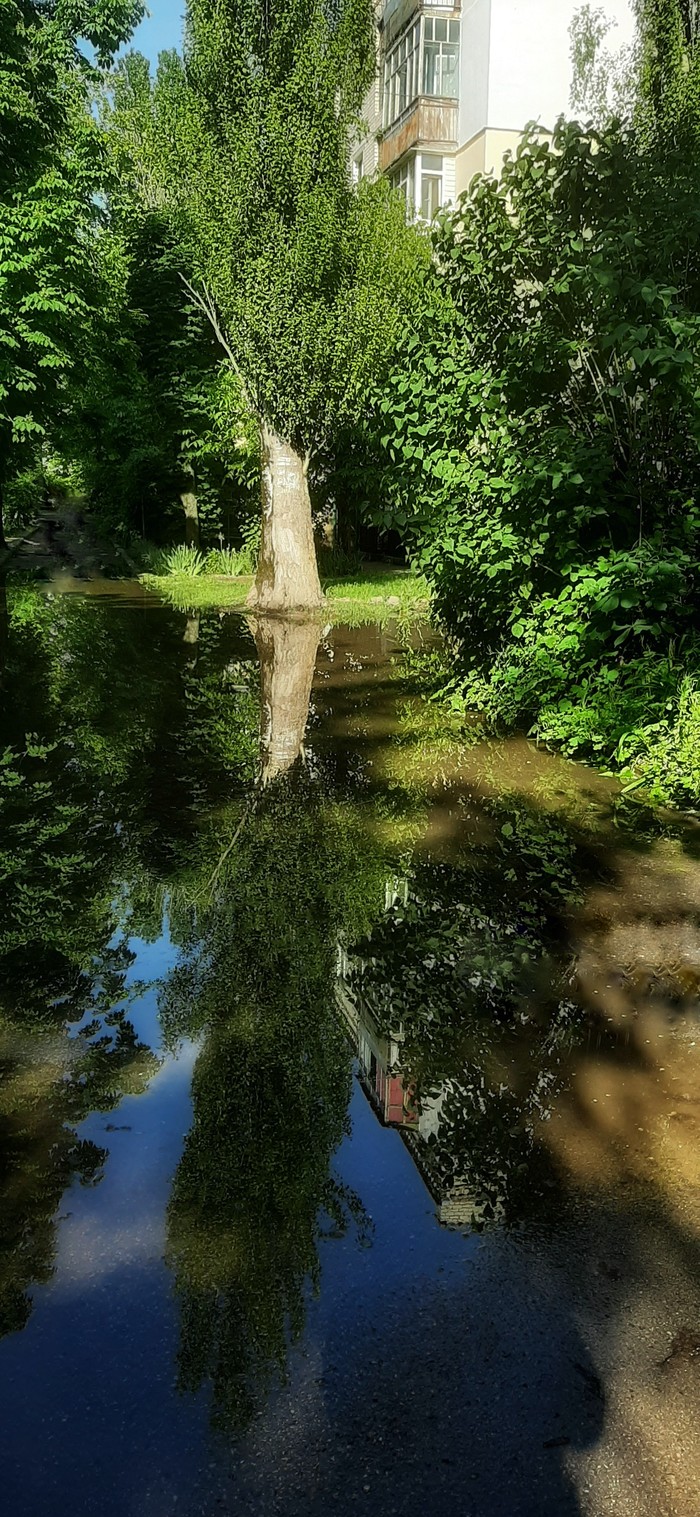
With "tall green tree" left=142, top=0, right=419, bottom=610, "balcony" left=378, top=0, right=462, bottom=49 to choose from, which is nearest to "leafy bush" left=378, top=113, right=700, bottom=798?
"tall green tree" left=142, top=0, right=419, bottom=610

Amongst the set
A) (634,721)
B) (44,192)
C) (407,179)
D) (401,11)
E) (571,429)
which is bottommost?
(634,721)

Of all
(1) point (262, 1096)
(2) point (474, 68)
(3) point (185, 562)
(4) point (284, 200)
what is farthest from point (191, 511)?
(1) point (262, 1096)

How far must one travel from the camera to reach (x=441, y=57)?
2908 centimetres

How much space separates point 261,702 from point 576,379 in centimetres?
447

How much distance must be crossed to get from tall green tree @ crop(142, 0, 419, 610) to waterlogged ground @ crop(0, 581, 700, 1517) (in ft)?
40.3

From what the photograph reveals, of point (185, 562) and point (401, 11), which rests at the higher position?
point (401, 11)

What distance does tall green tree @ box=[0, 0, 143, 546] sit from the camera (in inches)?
818

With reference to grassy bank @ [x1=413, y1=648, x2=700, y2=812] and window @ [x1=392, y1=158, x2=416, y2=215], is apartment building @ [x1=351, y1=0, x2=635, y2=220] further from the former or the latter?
grassy bank @ [x1=413, y1=648, x2=700, y2=812]

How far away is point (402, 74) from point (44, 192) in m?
14.5

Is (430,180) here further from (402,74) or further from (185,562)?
(185,562)

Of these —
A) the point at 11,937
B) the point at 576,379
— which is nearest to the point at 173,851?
the point at 11,937

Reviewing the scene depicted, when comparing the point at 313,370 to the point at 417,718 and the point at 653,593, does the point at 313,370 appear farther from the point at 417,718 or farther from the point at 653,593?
the point at 653,593

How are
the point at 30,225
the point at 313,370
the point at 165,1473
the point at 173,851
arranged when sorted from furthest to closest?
the point at 30,225 → the point at 313,370 → the point at 173,851 → the point at 165,1473

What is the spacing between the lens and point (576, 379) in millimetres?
8891
